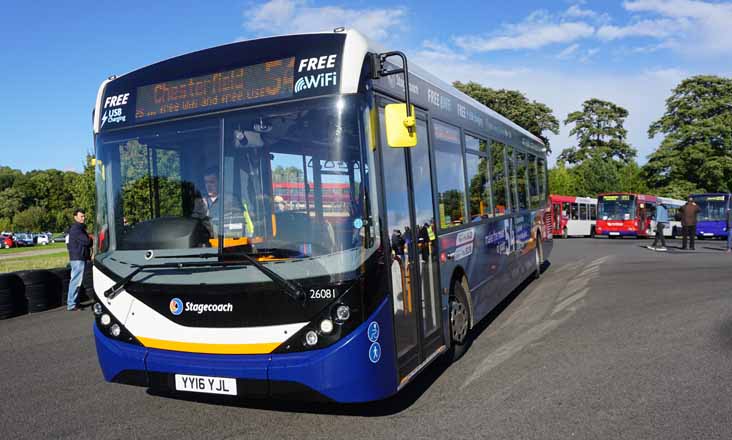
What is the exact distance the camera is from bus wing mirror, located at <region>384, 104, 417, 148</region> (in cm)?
465

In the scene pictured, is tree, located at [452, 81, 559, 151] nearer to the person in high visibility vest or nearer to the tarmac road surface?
the tarmac road surface

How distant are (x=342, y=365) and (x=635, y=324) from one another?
553 centimetres

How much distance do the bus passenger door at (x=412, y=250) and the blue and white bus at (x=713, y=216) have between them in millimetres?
33449

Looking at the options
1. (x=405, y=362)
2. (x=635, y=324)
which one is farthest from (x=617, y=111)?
(x=405, y=362)

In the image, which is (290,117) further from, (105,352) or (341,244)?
(105,352)


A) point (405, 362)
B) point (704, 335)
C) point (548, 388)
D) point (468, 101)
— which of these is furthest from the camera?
point (468, 101)

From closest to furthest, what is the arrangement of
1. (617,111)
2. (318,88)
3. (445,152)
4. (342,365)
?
(342,365), (318,88), (445,152), (617,111)

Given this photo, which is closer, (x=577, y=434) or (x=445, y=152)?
(x=577, y=434)

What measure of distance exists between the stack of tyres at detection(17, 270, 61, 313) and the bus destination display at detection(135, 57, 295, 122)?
26.3ft

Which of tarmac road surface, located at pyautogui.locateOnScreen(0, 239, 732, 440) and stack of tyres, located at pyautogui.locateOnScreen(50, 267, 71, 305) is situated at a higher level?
stack of tyres, located at pyautogui.locateOnScreen(50, 267, 71, 305)

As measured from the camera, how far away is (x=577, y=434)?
441cm

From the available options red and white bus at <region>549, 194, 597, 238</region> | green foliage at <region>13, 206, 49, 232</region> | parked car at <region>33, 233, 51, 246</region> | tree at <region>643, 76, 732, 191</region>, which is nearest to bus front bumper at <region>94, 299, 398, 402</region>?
red and white bus at <region>549, 194, 597, 238</region>

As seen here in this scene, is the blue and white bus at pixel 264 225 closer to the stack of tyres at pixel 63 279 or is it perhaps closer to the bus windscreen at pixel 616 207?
the stack of tyres at pixel 63 279

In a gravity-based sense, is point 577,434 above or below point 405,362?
below
